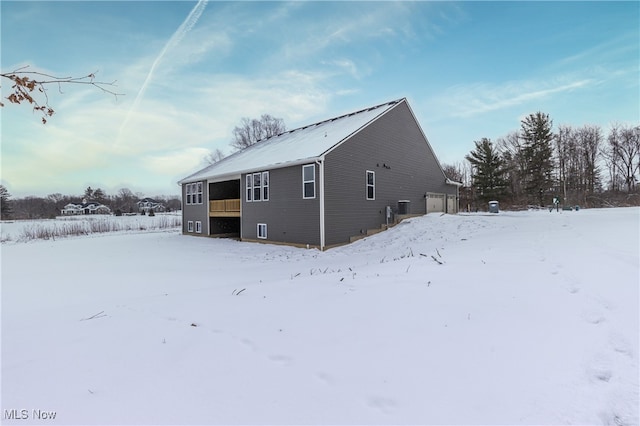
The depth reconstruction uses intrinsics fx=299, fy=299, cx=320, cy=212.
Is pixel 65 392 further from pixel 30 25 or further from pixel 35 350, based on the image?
pixel 30 25

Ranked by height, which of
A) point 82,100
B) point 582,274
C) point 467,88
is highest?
point 467,88

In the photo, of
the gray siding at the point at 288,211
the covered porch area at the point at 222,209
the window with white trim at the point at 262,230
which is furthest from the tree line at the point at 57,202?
the gray siding at the point at 288,211

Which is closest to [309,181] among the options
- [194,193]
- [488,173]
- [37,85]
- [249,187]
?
[249,187]

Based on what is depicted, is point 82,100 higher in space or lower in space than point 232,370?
higher

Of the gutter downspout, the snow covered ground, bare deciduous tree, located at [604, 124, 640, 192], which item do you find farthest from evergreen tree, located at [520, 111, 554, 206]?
the snow covered ground

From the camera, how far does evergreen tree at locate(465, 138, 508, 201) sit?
3144cm

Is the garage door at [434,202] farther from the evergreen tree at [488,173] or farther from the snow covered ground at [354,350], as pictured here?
the evergreen tree at [488,173]

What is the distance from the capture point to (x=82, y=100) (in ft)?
21.9

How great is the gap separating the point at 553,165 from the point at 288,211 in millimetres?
33034

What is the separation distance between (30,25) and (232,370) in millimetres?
5765

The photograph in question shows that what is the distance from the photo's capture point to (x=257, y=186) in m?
15.5

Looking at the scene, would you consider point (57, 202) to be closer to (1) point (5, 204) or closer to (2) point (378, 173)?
(1) point (5, 204)

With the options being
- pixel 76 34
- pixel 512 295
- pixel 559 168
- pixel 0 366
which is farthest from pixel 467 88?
pixel 559 168

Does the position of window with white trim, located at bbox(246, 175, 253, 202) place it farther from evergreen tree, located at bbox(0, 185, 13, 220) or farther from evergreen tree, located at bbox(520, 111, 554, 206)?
evergreen tree, located at bbox(0, 185, 13, 220)
